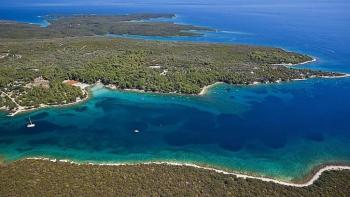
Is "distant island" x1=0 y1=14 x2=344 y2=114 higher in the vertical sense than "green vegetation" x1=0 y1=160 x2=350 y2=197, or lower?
higher

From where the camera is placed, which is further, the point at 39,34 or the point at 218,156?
the point at 39,34

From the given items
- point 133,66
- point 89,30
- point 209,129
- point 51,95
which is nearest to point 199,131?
point 209,129

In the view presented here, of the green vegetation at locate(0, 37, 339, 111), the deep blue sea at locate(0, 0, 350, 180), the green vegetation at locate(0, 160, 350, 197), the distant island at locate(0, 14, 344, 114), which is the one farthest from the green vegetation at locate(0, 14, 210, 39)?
the green vegetation at locate(0, 160, 350, 197)

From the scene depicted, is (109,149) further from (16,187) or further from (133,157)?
(16,187)

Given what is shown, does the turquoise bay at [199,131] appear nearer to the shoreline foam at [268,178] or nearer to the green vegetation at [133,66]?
the shoreline foam at [268,178]

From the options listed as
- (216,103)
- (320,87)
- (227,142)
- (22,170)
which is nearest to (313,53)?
(320,87)

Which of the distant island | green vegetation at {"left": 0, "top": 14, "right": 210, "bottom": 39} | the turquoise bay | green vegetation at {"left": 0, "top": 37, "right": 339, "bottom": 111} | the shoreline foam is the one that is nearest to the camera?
the shoreline foam

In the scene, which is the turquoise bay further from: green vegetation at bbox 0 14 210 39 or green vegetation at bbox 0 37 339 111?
green vegetation at bbox 0 14 210 39

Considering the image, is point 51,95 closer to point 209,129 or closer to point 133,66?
point 133,66
